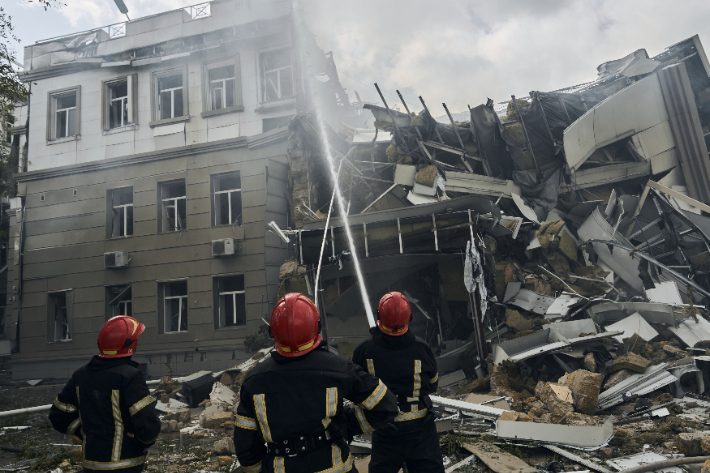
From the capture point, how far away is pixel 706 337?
747cm

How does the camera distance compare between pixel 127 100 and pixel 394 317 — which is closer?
pixel 394 317

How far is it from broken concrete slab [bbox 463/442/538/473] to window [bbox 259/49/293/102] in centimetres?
1131


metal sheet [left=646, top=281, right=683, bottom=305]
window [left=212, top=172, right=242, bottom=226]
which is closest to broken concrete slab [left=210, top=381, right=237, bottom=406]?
window [left=212, top=172, right=242, bottom=226]

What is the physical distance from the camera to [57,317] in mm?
14742

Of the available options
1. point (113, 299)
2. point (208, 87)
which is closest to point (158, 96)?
point (208, 87)

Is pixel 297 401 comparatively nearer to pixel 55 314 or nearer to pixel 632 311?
pixel 632 311

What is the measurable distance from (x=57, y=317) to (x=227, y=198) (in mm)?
7260

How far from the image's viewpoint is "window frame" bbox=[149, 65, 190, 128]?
14.1 meters

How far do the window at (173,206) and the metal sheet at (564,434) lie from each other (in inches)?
459

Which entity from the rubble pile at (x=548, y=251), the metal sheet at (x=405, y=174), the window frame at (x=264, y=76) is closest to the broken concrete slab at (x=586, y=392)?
the rubble pile at (x=548, y=251)

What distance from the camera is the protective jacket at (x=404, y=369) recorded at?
3350 millimetres

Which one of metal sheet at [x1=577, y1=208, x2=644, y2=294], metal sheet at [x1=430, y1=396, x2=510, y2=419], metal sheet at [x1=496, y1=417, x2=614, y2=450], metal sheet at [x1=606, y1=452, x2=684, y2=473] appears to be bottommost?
metal sheet at [x1=606, y1=452, x2=684, y2=473]

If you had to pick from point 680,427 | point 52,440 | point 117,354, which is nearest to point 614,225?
point 680,427

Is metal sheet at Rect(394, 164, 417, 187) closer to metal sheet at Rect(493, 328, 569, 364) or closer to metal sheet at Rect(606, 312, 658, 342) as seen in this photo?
metal sheet at Rect(493, 328, 569, 364)
